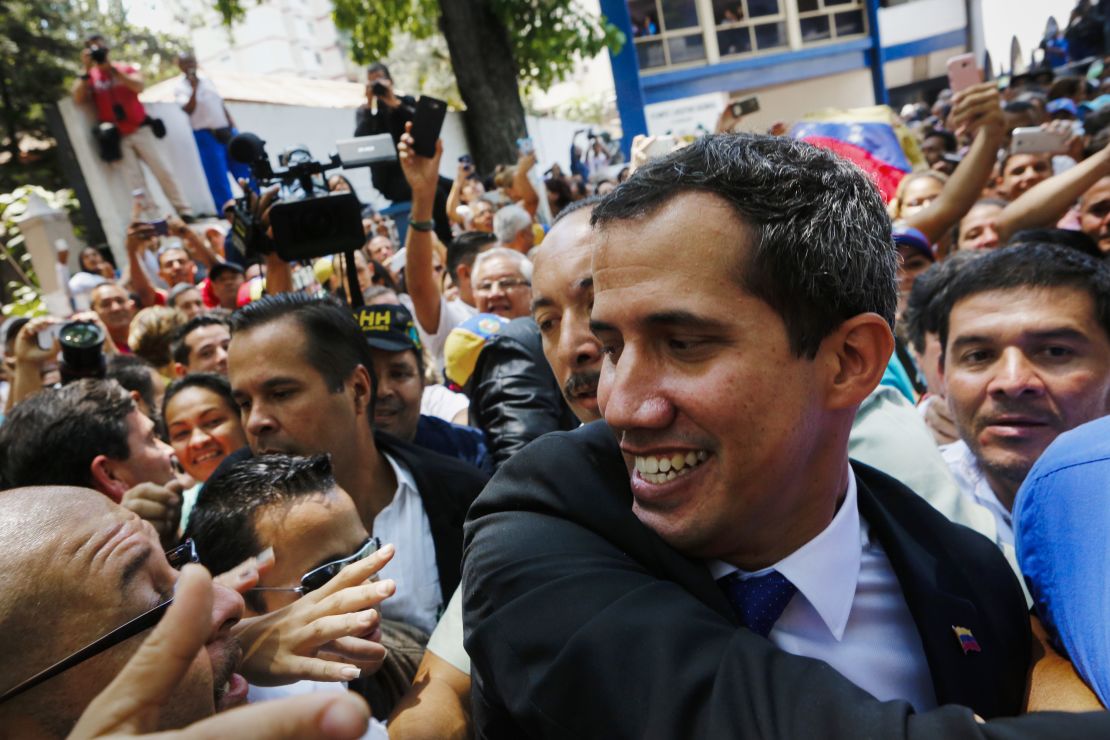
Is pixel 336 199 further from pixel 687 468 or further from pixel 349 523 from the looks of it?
pixel 687 468

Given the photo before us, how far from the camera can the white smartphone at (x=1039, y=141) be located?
4.99 meters

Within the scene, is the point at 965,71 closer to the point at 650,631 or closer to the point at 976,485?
the point at 976,485

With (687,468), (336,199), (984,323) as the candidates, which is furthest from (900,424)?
(336,199)

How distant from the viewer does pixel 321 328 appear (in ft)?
9.25

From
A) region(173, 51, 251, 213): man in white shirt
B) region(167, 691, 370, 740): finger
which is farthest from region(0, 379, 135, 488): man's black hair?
region(173, 51, 251, 213): man in white shirt

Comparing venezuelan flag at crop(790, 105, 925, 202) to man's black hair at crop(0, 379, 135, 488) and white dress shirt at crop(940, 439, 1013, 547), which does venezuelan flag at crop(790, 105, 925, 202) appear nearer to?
white dress shirt at crop(940, 439, 1013, 547)

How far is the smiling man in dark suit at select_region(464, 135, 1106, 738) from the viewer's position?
1072 millimetres

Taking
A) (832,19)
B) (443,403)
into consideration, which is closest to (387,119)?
(443,403)

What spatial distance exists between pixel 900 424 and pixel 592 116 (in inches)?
1549

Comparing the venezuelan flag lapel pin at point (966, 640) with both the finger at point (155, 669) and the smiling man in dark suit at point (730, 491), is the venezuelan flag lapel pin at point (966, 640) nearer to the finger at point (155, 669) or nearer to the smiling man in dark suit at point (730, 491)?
the smiling man in dark suit at point (730, 491)

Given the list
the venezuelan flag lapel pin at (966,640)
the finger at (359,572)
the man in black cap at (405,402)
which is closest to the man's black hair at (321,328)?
the man in black cap at (405,402)

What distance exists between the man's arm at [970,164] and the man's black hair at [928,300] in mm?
1607

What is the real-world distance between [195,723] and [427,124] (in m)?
3.42

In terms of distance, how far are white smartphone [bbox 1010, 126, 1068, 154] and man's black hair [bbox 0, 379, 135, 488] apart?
16.7 ft
